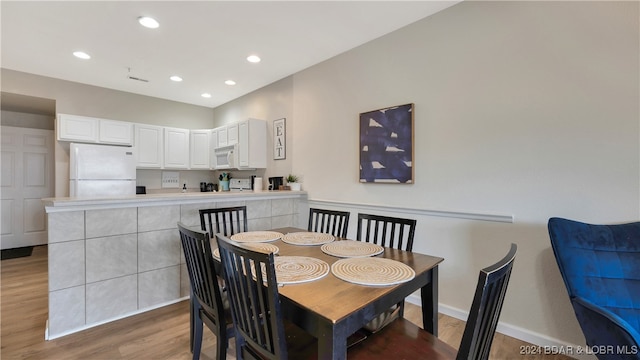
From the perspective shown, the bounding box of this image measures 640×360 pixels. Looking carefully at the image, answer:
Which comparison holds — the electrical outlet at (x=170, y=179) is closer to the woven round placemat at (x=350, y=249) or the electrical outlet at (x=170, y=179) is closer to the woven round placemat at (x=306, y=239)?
the woven round placemat at (x=306, y=239)

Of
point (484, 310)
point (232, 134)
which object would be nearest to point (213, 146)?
point (232, 134)

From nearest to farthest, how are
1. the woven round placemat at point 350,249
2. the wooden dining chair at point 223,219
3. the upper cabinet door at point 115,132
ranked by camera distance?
the woven round placemat at point 350,249, the wooden dining chair at point 223,219, the upper cabinet door at point 115,132

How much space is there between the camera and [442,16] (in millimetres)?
2367

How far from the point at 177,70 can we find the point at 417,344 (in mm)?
4032

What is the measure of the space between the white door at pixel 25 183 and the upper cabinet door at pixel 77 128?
167 centimetres

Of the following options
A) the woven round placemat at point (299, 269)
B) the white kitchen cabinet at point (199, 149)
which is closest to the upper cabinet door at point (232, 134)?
the white kitchen cabinet at point (199, 149)

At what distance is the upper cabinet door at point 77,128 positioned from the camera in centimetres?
378

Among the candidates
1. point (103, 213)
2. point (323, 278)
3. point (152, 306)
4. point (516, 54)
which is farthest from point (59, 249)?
point (516, 54)

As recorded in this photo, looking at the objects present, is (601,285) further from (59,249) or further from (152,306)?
(59,249)

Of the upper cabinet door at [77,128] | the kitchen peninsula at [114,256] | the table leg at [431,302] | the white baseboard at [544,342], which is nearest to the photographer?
the table leg at [431,302]

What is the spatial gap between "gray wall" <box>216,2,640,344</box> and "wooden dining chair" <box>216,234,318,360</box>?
1.70m

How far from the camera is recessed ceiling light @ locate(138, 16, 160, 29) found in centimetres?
244

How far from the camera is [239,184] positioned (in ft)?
15.9

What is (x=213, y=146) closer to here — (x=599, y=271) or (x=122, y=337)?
(x=122, y=337)
